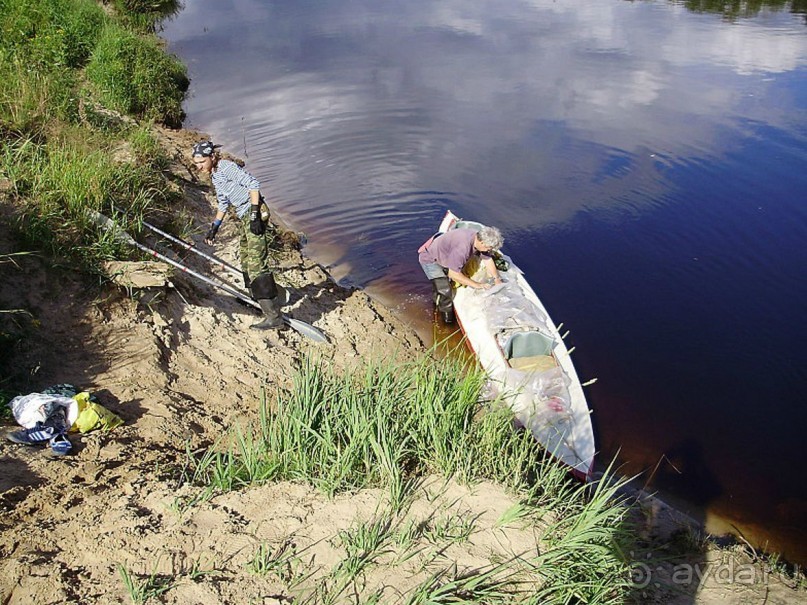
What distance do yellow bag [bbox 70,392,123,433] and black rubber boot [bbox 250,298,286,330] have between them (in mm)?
2556

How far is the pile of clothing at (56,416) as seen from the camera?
15.9 feet

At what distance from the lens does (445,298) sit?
968 centimetres

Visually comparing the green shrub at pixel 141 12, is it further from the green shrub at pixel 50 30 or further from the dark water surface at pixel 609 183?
the green shrub at pixel 50 30

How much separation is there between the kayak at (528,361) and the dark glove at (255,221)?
121 inches

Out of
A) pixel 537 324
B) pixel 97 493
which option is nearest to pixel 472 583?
pixel 97 493

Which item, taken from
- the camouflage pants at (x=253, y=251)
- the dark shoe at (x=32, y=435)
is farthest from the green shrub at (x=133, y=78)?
the dark shoe at (x=32, y=435)

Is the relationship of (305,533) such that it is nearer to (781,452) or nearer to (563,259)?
(781,452)

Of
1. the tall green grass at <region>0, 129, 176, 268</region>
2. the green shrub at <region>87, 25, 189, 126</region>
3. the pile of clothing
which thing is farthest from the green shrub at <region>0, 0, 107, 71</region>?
the pile of clothing

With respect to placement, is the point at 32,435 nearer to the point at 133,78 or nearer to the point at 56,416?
the point at 56,416

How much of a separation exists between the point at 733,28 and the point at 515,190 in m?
17.5

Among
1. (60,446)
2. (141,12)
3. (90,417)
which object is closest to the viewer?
(60,446)

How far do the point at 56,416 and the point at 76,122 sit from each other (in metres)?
6.65

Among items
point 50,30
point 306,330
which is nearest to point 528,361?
point 306,330

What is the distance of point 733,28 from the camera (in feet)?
82.5
